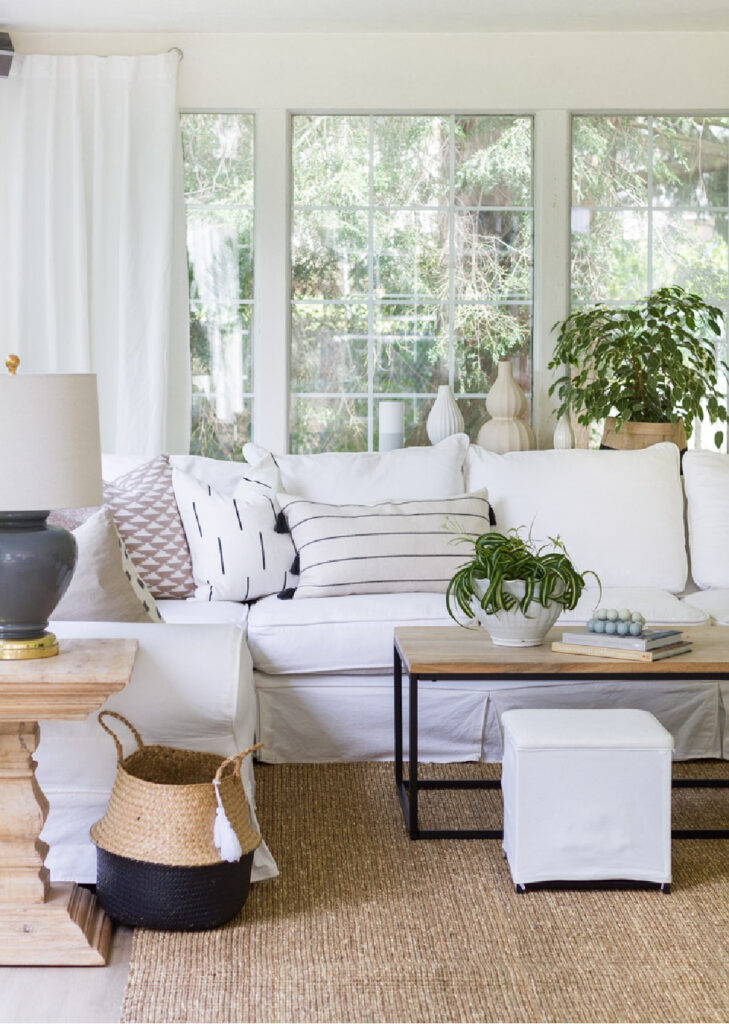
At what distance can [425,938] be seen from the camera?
2109 mm

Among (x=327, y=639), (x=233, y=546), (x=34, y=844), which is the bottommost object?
(x=34, y=844)

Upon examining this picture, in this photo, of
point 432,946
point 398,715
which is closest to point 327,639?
point 398,715

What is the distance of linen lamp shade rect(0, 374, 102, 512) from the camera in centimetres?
203

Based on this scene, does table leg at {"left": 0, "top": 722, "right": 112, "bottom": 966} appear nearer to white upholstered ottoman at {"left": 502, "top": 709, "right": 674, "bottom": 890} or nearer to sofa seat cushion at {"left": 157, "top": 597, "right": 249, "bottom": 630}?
white upholstered ottoman at {"left": 502, "top": 709, "right": 674, "bottom": 890}

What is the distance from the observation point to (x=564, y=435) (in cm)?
439

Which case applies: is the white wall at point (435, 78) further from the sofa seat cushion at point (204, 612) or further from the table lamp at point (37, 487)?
the table lamp at point (37, 487)

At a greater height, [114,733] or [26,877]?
[114,733]

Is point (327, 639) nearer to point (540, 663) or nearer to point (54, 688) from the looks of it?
point (540, 663)

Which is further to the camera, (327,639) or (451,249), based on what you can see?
(451,249)

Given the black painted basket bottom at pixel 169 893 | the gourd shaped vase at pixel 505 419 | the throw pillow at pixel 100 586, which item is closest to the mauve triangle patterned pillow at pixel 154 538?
the throw pillow at pixel 100 586

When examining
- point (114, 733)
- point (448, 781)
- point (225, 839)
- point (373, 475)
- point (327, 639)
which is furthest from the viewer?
point (373, 475)

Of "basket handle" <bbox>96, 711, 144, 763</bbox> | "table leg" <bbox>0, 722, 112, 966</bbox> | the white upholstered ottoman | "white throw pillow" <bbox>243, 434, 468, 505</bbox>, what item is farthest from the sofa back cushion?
"table leg" <bbox>0, 722, 112, 966</bbox>

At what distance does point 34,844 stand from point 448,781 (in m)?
1.19

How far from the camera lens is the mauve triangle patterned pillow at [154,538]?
3.42m
